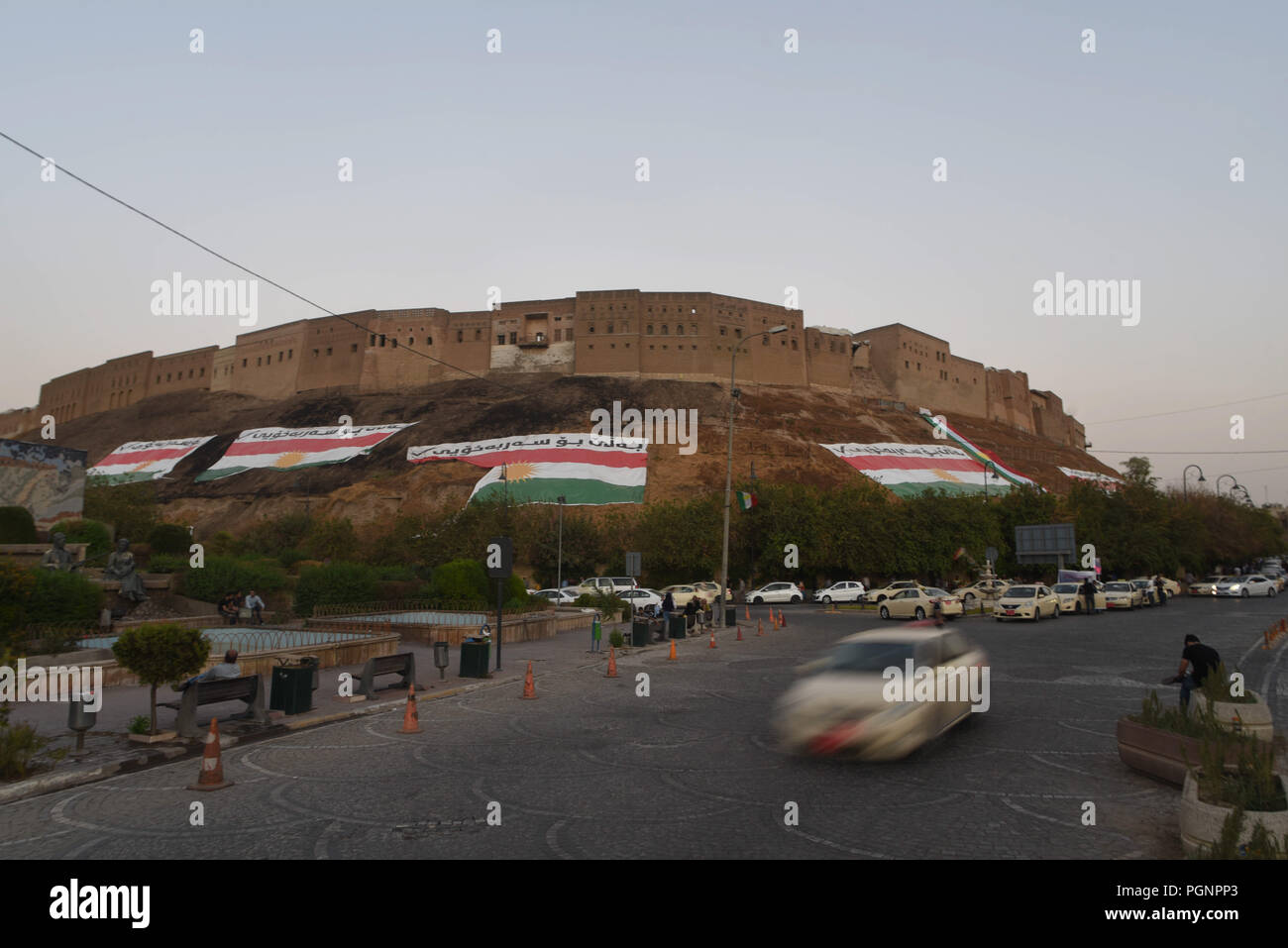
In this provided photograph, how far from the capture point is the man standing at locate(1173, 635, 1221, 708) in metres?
9.77

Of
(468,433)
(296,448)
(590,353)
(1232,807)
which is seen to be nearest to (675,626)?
(1232,807)

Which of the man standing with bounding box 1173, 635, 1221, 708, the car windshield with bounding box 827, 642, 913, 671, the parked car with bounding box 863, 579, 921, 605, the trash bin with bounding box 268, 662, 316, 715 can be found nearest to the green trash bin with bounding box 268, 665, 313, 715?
the trash bin with bounding box 268, 662, 316, 715

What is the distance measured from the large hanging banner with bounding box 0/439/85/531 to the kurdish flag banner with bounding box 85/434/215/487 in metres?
62.8

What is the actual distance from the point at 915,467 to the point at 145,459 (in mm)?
88569

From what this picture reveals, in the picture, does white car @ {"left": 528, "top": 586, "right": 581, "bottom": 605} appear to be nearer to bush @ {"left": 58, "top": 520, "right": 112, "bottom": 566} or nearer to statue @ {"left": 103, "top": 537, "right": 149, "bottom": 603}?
statue @ {"left": 103, "top": 537, "right": 149, "bottom": 603}

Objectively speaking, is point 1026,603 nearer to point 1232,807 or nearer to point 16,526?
point 1232,807

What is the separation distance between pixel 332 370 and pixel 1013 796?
10805 cm

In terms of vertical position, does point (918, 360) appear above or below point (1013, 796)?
above

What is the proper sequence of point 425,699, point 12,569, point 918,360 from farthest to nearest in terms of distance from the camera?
point 918,360
point 12,569
point 425,699

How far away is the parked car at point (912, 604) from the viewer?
31.8m
